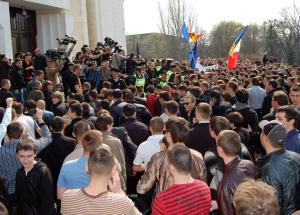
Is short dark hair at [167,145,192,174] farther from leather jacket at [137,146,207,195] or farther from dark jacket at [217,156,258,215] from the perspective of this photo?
leather jacket at [137,146,207,195]

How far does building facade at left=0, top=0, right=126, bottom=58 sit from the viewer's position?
23344 millimetres

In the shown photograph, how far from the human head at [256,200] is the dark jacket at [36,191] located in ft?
8.90

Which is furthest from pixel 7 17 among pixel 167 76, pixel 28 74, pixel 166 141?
pixel 166 141

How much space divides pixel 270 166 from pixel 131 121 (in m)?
3.80

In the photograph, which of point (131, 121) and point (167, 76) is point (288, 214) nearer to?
point (131, 121)

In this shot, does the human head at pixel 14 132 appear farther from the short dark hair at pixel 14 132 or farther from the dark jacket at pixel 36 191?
the dark jacket at pixel 36 191

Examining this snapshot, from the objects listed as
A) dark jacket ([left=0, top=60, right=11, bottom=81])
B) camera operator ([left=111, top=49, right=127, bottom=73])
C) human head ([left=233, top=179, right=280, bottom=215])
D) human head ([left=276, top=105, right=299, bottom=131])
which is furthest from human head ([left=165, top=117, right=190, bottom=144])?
camera operator ([left=111, top=49, right=127, bottom=73])

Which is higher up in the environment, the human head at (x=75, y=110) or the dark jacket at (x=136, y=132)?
the human head at (x=75, y=110)

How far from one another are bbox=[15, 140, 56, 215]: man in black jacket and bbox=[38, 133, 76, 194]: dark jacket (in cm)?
142

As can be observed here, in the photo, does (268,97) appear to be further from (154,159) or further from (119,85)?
(154,159)

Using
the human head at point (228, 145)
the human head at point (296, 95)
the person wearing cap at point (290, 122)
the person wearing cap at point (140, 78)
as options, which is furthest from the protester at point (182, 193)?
the person wearing cap at point (140, 78)

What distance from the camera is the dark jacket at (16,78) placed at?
13789 mm

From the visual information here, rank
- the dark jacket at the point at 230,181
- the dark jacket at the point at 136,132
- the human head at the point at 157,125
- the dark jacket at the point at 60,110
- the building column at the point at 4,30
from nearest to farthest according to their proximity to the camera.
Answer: the dark jacket at the point at 230,181 < the human head at the point at 157,125 < the dark jacket at the point at 136,132 < the dark jacket at the point at 60,110 < the building column at the point at 4,30

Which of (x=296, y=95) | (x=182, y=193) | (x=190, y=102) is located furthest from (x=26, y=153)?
(x=296, y=95)
